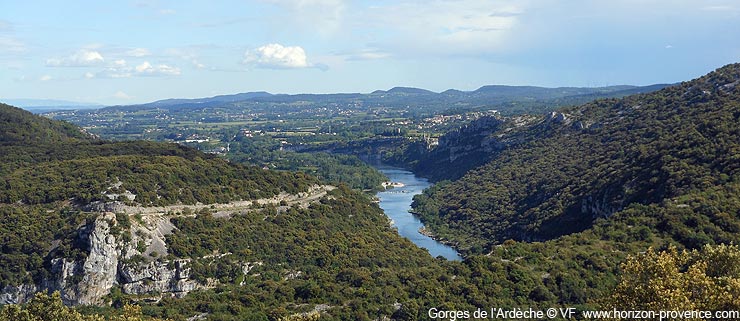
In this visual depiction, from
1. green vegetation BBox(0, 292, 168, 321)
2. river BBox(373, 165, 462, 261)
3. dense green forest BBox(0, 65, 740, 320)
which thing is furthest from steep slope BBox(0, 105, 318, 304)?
green vegetation BBox(0, 292, 168, 321)

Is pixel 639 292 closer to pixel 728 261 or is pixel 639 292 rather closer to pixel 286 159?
pixel 728 261

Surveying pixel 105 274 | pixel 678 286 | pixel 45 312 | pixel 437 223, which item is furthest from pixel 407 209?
pixel 678 286

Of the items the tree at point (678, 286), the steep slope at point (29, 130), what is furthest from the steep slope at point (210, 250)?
the tree at point (678, 286)

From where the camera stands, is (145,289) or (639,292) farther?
(145,289)

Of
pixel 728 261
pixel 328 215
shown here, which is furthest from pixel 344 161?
pixel 728 261

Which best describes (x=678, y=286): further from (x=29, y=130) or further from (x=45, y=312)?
(x=29, y=130)

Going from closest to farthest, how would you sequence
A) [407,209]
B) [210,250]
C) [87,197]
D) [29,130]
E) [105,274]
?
1. [105,274]
2. [210,250]
3. [87,197]
4. [29,130]
5. [407,209]

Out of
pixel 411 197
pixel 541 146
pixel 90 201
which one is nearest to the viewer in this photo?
pixel 90 201

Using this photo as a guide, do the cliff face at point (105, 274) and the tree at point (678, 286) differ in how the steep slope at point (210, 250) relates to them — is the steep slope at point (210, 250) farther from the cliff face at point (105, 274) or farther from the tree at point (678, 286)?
the tree at point (678, 286)
